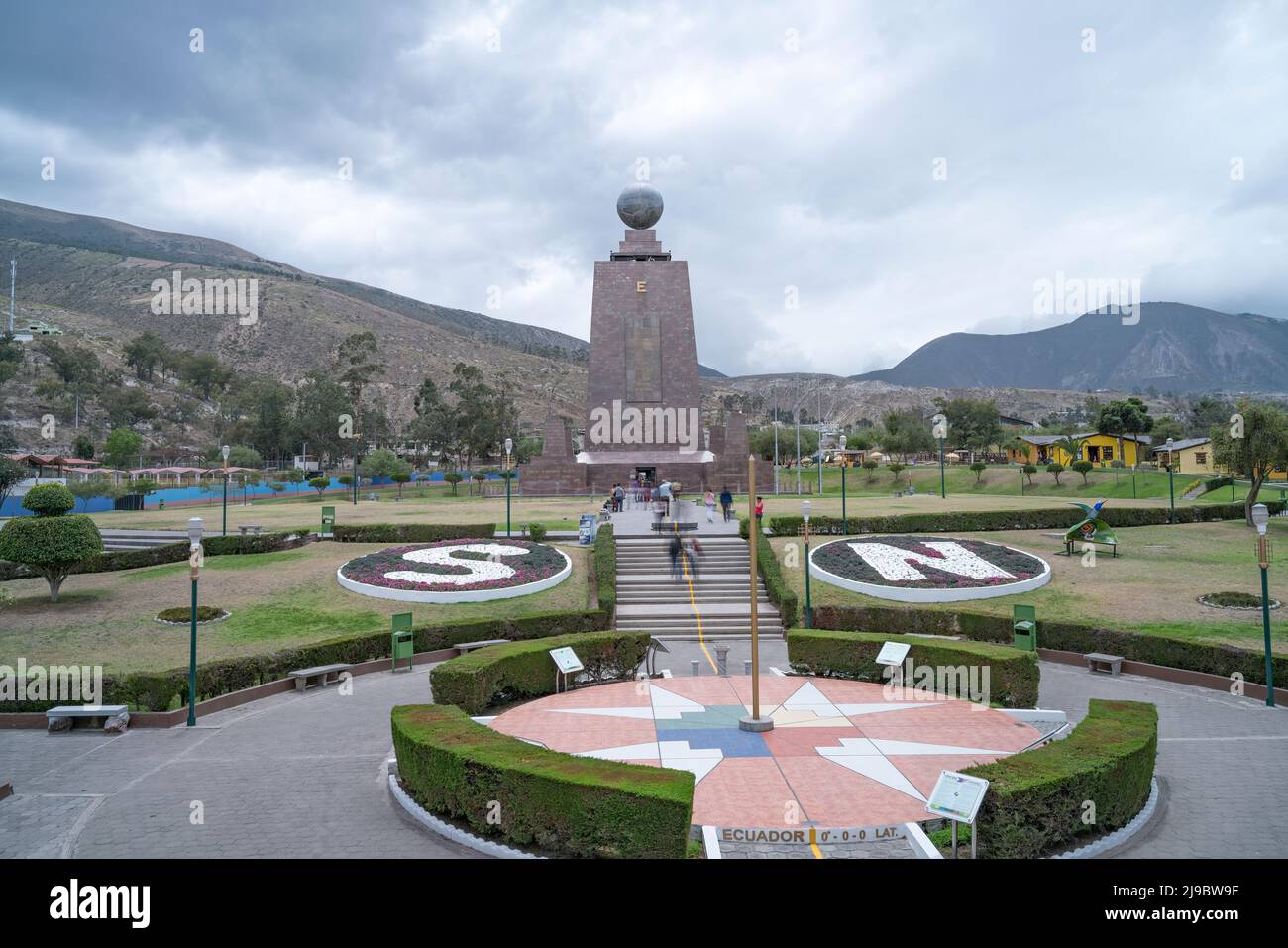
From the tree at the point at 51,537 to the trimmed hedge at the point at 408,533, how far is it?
346 inches

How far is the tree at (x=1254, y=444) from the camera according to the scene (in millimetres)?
30234

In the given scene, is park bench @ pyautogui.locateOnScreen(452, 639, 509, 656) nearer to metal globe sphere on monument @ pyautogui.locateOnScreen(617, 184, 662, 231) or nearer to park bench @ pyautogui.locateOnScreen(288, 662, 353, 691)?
park bench @ pyautogui.locateOnScreen(288, 662, 353, 691)

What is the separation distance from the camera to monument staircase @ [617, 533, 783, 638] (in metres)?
21.6

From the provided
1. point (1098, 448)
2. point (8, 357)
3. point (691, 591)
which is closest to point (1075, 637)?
point (691, 591)

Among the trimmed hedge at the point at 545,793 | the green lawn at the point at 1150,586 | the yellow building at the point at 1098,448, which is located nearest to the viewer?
the trimmed hedge at the point at 545,793

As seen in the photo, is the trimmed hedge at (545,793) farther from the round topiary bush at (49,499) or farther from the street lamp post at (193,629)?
the round topiary bush at (49,499)

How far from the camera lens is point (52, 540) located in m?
20.2

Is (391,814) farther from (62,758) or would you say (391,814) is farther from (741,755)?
(62,758)

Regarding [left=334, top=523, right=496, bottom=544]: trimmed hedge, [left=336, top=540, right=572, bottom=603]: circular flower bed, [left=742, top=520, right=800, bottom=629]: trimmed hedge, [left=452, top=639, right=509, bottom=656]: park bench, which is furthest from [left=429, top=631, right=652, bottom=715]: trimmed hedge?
[left=334, top=523, right=496, bottom=544]: trimmed hedge

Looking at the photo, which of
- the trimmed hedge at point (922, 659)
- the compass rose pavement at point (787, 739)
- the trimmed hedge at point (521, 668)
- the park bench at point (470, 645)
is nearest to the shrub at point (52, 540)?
the park bench at point (470, 645)

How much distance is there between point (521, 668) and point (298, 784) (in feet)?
16.1

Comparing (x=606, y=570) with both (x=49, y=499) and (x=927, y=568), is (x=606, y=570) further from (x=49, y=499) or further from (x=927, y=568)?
(x=49, y=499)
